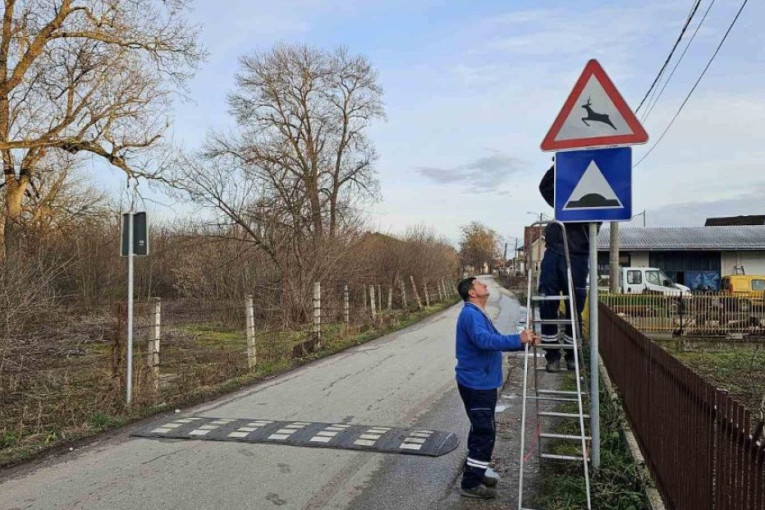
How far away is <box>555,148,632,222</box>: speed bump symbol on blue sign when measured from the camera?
4.59 m

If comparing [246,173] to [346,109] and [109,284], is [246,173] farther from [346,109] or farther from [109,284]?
[346,109]

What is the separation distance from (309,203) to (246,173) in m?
2.63

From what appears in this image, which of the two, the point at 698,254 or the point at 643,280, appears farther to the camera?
the point at 698,254

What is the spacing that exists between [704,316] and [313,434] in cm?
1487

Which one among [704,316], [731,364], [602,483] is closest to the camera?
[602,483]

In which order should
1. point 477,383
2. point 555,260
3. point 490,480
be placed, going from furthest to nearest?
1. point 555,260
2. point 490,480
3. point 477,383

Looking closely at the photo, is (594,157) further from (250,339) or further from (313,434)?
(250,339)

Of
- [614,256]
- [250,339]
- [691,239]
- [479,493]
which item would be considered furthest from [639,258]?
[479,493]

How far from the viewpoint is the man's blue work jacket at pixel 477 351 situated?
464 centimetres

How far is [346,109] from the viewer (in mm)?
38375

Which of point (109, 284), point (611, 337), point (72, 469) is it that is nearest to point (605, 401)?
point (611, 337)

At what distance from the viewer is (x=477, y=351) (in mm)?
4809

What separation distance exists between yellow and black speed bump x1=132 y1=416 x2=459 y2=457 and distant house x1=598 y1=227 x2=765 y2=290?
37321mm

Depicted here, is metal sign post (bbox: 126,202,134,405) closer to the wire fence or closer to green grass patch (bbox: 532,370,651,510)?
the wire fence
